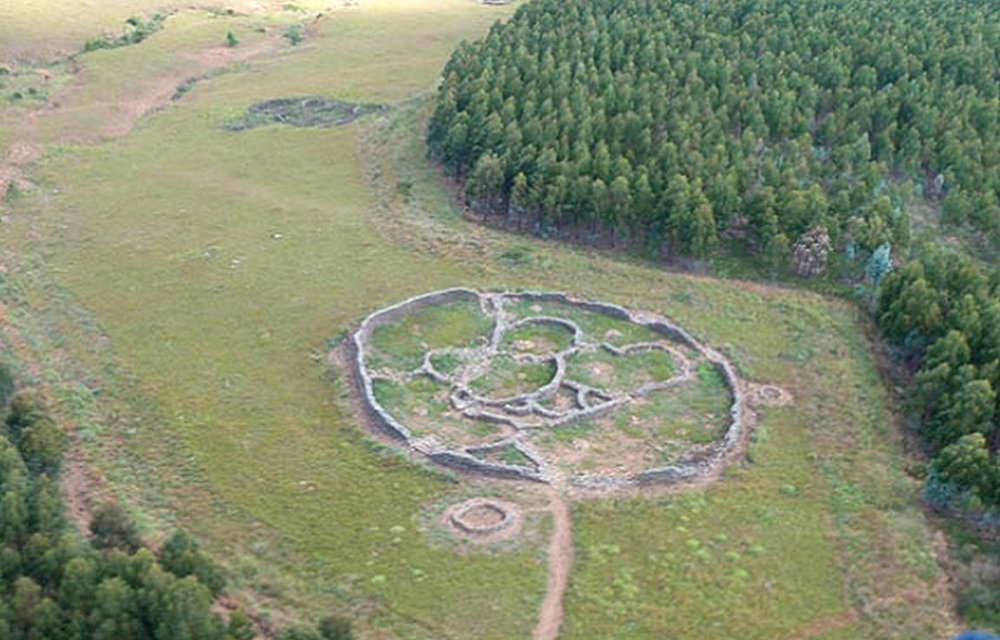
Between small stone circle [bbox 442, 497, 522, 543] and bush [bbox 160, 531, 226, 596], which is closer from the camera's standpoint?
bush [bbox 160, 531, 226, 596]

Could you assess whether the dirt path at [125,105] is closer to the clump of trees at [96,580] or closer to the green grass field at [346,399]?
the green grass field at [346,399]

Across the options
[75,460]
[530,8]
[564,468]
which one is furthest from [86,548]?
[530,8]

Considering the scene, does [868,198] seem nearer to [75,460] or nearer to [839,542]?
[839,542]

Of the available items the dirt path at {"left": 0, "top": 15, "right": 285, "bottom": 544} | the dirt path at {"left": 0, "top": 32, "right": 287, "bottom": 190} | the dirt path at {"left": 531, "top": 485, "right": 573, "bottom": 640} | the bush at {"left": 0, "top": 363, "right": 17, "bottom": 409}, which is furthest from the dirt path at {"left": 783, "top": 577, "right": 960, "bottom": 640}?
the dirt path at {"left": 0, "top": 32, "right": 287, "bottom": 190}

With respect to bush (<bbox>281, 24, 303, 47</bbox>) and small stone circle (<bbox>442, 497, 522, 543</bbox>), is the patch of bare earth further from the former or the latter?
small stone circle (<bbox>442, 497, 522, 543</bbox>)

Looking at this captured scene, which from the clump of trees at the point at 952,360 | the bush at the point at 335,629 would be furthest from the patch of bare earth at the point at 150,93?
the clump of trees at the point at 952,360

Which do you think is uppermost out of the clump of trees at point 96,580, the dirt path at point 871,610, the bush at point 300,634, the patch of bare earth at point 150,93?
the clump of trees at point 96,580

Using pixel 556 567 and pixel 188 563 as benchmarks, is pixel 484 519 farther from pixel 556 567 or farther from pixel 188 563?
pixel 188 563
